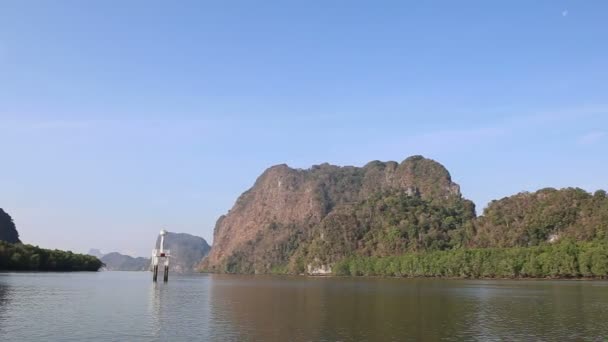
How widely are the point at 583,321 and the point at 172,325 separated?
3736cm

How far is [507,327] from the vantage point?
157 feet

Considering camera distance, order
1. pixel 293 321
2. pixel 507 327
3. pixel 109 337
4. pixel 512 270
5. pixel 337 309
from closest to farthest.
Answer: pixel 109 337, pixel 507 327, pixel 293 321, pixel 337 309, pixel 512 270

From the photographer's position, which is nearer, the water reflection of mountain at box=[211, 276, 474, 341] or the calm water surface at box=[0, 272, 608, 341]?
the calm water surface at box=[0, 272, 608, 341]

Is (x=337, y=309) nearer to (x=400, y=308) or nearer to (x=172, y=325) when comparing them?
(x=400, y=308)

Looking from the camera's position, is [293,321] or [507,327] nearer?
[507,327]

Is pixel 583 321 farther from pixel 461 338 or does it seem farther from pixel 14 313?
pixel 14 313

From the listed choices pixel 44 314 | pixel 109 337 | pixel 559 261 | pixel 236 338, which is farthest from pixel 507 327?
pixel 559 261

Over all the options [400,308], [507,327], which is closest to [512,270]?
[400,308]

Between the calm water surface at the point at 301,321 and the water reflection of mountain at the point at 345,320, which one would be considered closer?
the calm water surface at the point at 301,321

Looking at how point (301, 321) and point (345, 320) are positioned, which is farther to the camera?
point (345, 320)

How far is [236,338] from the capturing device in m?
40.5

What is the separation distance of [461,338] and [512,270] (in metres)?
156

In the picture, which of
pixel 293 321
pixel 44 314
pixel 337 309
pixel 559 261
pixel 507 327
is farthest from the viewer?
pixel 559 261

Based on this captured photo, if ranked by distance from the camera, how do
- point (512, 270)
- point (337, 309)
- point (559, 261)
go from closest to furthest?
point (337, 309) < point (559, 261) < point (512, 270)
